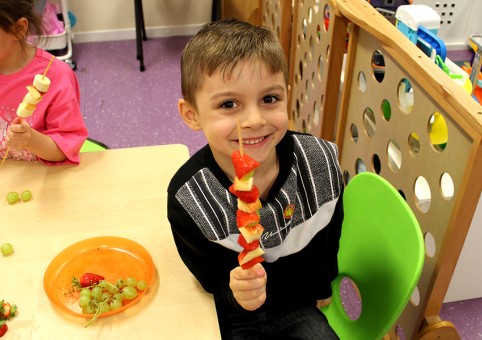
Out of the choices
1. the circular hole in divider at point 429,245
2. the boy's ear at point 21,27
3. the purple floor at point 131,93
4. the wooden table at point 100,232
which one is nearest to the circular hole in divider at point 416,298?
the circular hole in divider at point 429,245

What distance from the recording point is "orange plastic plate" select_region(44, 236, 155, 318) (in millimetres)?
975

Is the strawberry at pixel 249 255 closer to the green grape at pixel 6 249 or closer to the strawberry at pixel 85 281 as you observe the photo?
the strawberry at pixel 85 281

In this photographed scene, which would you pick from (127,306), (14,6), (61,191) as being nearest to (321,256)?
(127,306)

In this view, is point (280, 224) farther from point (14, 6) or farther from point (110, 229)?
point (14, 6)

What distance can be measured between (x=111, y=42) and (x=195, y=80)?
3.03 metres

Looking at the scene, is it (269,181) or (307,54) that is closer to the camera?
(269,181)

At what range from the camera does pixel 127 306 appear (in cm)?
93

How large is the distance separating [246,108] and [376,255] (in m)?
0.44

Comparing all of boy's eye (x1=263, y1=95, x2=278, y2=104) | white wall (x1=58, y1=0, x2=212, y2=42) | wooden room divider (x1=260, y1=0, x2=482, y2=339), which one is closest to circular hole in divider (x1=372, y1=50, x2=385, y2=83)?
wooden room divider (x1=260, y1=0, x2=482, y2=339)

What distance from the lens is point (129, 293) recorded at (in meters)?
0.95

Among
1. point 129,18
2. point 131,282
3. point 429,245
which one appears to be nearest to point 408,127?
point 429,245

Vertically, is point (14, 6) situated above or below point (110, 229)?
above

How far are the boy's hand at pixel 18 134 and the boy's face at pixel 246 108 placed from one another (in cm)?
48

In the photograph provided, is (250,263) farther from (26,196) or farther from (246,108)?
(26,196)
